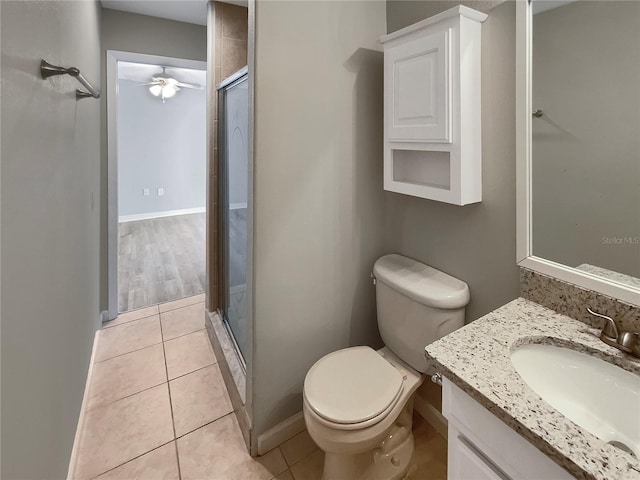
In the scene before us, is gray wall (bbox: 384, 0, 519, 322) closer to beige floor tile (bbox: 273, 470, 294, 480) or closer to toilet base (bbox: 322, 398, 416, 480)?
toilet base (bbox: 322, 398, 416, 480)

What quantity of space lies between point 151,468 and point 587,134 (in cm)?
208

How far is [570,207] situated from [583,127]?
0.23 metres

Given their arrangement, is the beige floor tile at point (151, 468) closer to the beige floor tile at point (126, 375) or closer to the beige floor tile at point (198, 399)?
the beige floor tile at point (198, 399)

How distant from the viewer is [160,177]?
6.45 metres

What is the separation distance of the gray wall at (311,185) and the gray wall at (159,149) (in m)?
5.70

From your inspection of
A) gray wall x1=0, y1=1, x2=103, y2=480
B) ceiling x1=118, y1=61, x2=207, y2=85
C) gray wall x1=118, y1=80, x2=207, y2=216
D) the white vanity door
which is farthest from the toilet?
gray wall x1=118, y1=80, x2=207, y2=216

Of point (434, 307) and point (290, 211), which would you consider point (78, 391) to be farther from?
point (434, 307)

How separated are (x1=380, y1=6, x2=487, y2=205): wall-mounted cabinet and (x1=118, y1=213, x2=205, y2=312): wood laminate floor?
2694mm

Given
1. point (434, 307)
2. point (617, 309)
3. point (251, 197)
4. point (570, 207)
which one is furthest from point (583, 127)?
point (251, 197)

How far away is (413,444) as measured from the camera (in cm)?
150

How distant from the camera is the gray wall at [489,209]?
45.8 inches

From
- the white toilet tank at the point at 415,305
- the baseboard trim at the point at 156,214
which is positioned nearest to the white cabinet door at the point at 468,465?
the white toilet tank at the point at 415,305

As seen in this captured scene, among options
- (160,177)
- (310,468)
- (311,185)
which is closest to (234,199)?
(311,185)

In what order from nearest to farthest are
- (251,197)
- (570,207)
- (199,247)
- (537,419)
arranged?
(537,419)
(570,207)
(251,197)
(199,247)
